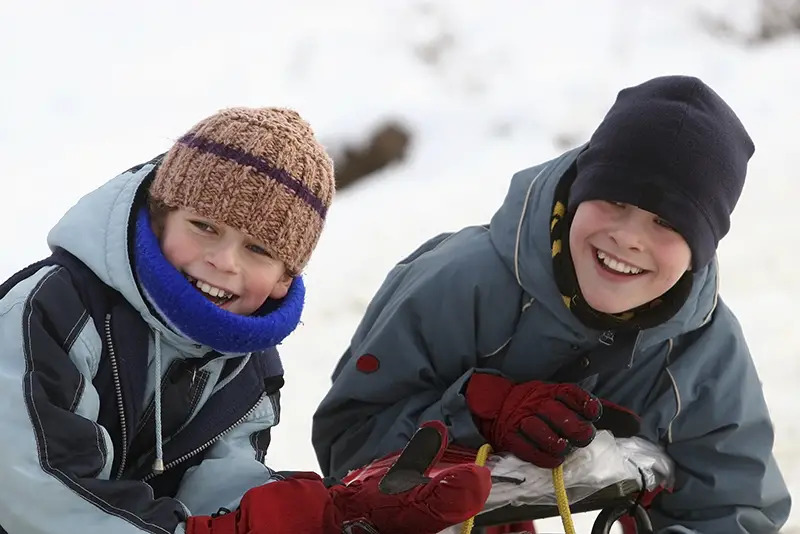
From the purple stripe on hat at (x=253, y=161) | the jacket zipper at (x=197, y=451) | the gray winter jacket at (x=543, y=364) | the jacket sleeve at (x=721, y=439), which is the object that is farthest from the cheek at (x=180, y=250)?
the jacket sleeve at (x=721, y=439)

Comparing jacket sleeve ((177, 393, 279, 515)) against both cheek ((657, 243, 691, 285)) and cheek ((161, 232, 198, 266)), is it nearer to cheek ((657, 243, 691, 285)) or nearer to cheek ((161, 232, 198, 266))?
cheek ((161, 232, 198, 266))

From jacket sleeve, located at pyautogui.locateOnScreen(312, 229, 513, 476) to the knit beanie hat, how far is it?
0.86 feet

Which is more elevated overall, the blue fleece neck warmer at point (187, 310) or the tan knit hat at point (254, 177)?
the tan knit hat at point (254, 177)

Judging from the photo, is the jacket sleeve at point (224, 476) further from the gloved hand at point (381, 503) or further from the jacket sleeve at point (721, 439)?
the jacket sleeve at point (721, 439)

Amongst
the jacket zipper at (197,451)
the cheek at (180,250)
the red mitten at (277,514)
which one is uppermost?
the cheek at (180,250)

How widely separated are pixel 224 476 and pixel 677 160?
67cm

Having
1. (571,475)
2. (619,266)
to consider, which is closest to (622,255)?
(619,266)

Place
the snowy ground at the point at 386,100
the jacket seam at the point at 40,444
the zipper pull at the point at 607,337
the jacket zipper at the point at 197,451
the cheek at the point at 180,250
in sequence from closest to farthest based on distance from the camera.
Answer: the jacket seam at the point at 40,444 < the cheek at the point at 180,250 < the jacket zipper at the point at 197,451 < the zipper pull at the point at 607,337 < the snowy ground at the point at 386,100

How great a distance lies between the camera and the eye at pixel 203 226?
1.12m

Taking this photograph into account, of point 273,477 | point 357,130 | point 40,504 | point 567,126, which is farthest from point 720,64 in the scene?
point 40,504

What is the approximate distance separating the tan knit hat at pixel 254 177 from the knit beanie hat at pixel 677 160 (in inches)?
13.8

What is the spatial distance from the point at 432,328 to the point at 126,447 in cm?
45

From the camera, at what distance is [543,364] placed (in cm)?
138

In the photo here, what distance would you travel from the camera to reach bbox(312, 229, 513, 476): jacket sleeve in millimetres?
1366
